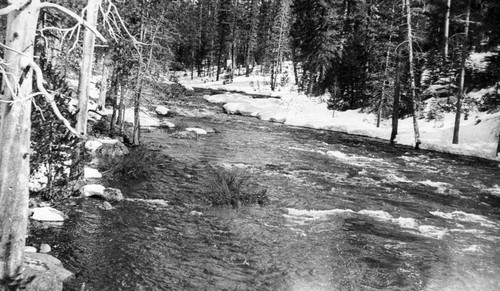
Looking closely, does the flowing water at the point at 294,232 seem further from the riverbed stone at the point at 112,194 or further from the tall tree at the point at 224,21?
the tall tree at the point at 224,21

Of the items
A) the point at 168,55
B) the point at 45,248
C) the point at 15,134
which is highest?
the point at 168,55

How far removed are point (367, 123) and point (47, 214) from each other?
1142 inches

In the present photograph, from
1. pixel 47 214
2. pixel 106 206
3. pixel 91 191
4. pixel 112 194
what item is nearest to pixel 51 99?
pixel 47 214

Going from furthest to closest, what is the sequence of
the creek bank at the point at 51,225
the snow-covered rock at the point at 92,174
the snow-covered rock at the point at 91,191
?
the snow-covered rock at the point at 92,174, the snow-covered rock at the point at 91,191, the creek bank at the point at 51,225

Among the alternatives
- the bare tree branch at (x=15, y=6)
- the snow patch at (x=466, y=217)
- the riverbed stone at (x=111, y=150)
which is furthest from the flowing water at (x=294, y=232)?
the bare tree branch at (x=15, y=6)

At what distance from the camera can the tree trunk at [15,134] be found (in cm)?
514

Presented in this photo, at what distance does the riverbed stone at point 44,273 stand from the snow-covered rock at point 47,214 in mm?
2624

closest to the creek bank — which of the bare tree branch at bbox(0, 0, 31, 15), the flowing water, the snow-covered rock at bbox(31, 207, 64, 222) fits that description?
the snow-covered rock at bbox(31, 207, 64, 222)

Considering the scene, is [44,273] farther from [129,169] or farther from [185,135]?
[185,135]

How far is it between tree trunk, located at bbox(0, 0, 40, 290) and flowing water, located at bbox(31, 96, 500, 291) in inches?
70.7

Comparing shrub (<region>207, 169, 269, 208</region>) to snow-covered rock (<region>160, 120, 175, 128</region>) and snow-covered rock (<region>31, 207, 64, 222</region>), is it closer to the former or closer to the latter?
snow-covered rock (<region>31, 207, 64, 222</region>)

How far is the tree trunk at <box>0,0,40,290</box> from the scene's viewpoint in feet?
16.9

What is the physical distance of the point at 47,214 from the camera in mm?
9633

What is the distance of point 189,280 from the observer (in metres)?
7.61
